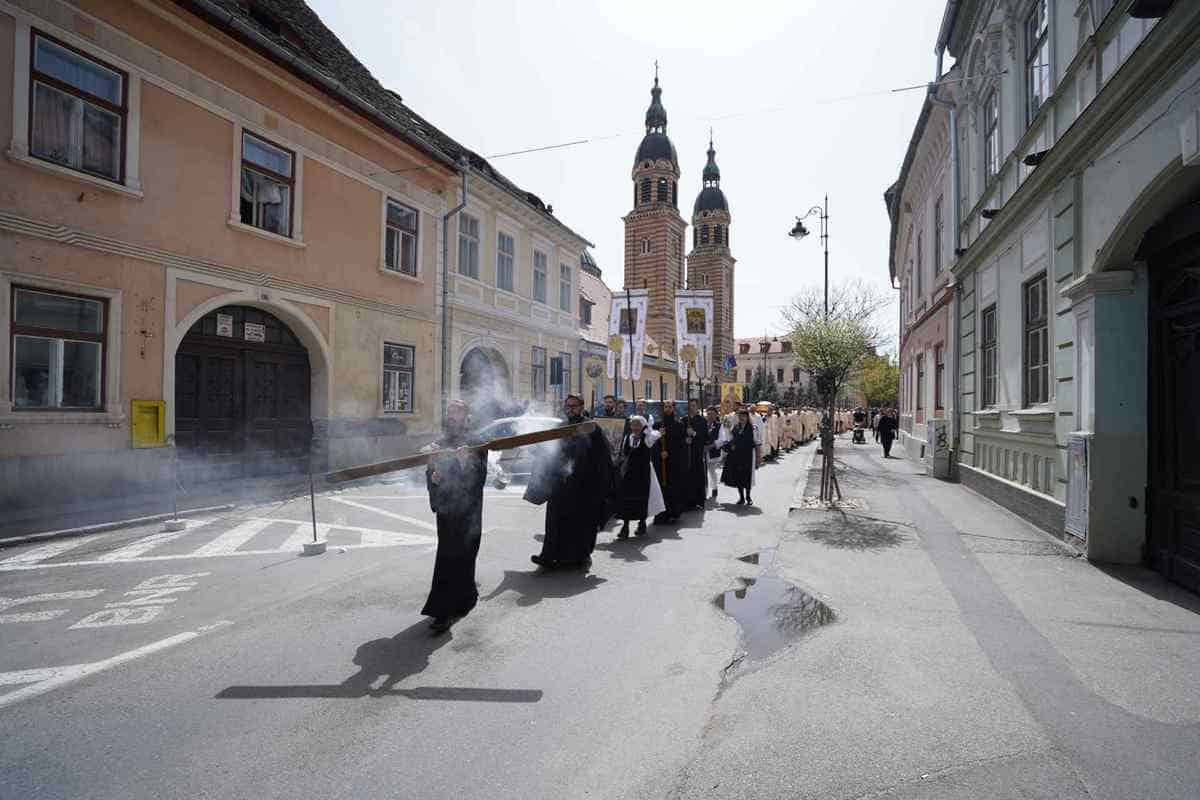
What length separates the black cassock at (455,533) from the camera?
5.00 metres

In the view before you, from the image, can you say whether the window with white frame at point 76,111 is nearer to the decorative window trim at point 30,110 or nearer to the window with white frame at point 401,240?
the decorative window trim at point 30,110

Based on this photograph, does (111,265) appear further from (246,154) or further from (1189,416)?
(1189,416)

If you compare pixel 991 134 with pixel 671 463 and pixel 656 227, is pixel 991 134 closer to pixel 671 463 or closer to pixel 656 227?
pixel 671 463

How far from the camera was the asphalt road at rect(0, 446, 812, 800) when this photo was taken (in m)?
2.90

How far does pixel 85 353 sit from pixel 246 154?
4.91m

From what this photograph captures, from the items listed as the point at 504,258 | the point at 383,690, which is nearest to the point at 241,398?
the point at 504,258

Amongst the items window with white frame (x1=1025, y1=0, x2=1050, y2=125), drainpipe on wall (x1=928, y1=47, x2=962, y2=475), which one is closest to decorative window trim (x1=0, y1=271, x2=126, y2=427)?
window with white frame (x1=1025, y1=0, x2=1050, y2=125)

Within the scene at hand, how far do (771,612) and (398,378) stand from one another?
13.1 m

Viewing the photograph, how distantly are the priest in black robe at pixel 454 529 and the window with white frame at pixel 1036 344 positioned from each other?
7894 millimetres

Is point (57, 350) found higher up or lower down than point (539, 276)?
lower down

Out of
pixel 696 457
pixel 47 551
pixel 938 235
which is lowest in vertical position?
pixel 47 551

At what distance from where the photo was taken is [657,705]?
362cm

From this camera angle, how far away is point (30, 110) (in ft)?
30.0

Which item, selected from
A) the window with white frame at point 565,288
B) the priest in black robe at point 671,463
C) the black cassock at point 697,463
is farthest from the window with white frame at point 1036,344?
the window with white frame at point 565,288
